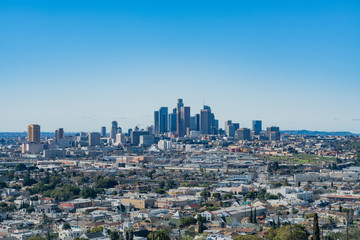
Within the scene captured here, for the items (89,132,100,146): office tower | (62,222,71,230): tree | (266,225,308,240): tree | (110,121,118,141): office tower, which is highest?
(110,121,118,141): office tower

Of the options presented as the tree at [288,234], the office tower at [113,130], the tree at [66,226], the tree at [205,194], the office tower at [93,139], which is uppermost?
the office tower at [113,130]

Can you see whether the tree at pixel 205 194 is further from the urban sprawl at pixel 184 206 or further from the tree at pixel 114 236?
the tree at pixel 114 236

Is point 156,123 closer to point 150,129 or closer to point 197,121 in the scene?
point 150,129

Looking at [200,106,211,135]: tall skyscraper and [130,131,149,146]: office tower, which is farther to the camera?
[200,106,211,135]: tall skyscraper

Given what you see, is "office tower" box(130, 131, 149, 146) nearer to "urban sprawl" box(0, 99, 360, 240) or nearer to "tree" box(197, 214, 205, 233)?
"urban sprawl" box(0, 99, 360, 240)

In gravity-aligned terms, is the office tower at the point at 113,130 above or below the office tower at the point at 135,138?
above

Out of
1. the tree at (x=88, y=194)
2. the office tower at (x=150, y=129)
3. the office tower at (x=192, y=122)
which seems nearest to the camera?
the tree at (x=88, y=194)

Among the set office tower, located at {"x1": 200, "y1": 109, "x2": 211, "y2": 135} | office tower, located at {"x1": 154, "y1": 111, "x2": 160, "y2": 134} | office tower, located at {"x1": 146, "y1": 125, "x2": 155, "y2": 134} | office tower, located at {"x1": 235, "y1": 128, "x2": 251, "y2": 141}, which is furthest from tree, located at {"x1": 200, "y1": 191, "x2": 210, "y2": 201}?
office tower, located at {"x1": 146, "y1": 125, "x2": 155, "y2": 134}

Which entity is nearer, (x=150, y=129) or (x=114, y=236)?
(x=114, y=236)

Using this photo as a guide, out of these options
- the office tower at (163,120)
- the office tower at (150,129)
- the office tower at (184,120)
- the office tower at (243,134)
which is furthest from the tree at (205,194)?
the office tower at (150,129)

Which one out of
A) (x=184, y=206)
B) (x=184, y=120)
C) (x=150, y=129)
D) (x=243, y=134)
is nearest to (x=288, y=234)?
(x=184, y=206)

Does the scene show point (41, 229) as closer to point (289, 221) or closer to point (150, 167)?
point (289, 221)
